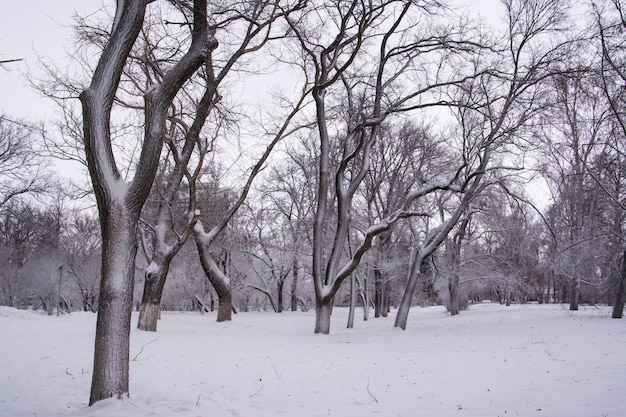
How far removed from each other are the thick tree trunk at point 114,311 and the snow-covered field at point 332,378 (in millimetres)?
220

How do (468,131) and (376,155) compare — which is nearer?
(468,131)

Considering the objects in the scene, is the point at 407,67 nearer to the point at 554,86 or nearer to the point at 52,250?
the point at 554,86

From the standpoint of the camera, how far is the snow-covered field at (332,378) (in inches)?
173

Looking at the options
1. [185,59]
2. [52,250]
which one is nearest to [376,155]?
[185,59]

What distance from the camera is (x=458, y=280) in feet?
81.0

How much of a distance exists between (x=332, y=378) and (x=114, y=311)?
133 inches

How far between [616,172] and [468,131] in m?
6.81

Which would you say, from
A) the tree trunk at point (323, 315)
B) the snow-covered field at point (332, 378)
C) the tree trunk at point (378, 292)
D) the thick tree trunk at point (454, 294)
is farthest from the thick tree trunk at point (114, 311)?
the thick tree trunk at point (454, 294)

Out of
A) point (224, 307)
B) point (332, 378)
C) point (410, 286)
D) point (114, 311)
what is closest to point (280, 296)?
point (224, 307)

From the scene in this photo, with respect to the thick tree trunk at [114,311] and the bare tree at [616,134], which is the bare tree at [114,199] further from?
the bare tree at [616,134]

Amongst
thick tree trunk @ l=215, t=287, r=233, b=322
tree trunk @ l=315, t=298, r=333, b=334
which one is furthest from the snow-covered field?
thick tree trunk @ l=215, t=287, r=233, b=322

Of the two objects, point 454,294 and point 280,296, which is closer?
point 454,294

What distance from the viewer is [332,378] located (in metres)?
6.14

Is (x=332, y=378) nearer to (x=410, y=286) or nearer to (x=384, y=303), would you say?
(x=410, y=286)
